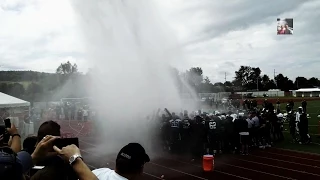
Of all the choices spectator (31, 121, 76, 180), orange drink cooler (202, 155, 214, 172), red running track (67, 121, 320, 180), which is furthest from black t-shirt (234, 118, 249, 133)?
spectator (31, 121, 76, 180)

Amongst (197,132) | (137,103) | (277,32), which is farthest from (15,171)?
(277,32)

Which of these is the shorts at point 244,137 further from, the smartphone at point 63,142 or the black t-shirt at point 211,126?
the smartphone at point 63,142

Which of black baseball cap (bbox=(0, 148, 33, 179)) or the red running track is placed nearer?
black baseball cap (bbox=(0, 148, 33, 179))

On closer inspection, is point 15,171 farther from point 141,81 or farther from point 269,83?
point 269,83

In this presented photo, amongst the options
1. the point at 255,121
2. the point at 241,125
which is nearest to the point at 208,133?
the point at 241,125

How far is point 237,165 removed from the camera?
1407cm

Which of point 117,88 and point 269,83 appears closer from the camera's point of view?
point 117,88

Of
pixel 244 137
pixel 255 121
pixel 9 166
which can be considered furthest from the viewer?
pixel 255 121

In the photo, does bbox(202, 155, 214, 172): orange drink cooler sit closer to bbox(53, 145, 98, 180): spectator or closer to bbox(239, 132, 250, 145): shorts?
bbox(239, 132, 250, 145): shorts

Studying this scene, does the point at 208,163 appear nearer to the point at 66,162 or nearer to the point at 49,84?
the point at 66,162

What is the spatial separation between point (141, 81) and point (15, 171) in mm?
19091

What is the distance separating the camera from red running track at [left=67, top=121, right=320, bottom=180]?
12320 millimetres

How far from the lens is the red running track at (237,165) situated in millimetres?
12320

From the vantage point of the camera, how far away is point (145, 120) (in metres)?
19.2
